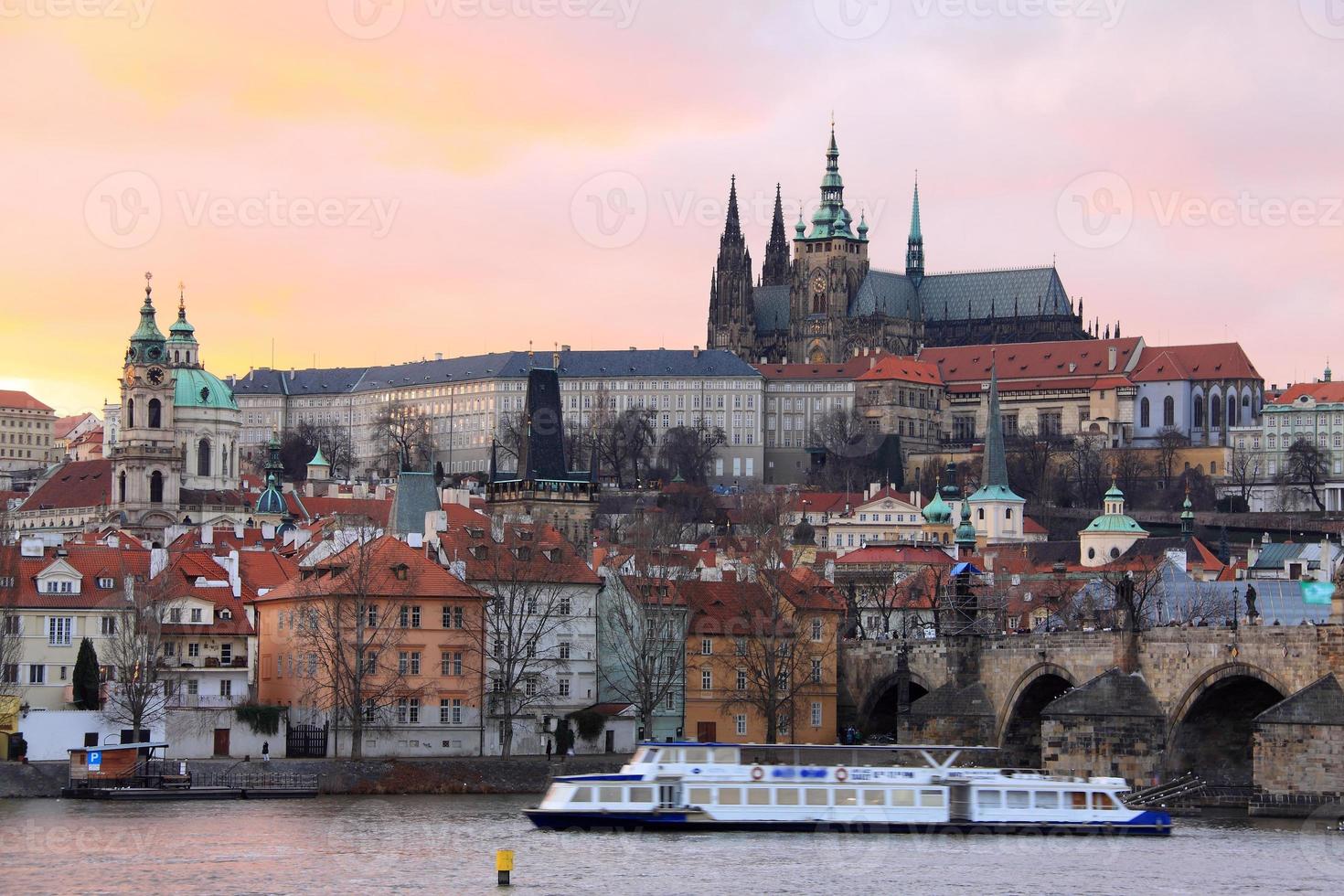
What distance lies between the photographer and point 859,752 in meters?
61.4

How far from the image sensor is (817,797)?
60.4 meters

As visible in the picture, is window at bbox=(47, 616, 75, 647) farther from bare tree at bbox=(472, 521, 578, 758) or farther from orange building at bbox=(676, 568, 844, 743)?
orange building at bbox=(676, 568, 844, 743)

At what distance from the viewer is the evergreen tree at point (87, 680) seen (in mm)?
73312

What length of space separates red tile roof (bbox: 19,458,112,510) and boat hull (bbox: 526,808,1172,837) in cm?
10691

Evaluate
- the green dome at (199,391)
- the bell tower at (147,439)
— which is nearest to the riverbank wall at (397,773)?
the bell tower at (147,439)

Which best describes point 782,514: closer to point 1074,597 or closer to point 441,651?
point 1074,597

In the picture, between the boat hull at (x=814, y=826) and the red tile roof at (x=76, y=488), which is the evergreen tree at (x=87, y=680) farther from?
the red tile roof at (x=76, y=488)

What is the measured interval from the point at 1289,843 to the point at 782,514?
126 metres

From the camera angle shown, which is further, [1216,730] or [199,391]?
[199,391]

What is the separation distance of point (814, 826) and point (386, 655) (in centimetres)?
1841

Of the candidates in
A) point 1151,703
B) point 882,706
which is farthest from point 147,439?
point 1151,703

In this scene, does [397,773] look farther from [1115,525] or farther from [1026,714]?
[1115,525]

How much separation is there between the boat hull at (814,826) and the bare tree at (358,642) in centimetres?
1328

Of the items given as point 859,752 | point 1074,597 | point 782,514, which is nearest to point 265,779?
point 859,752
